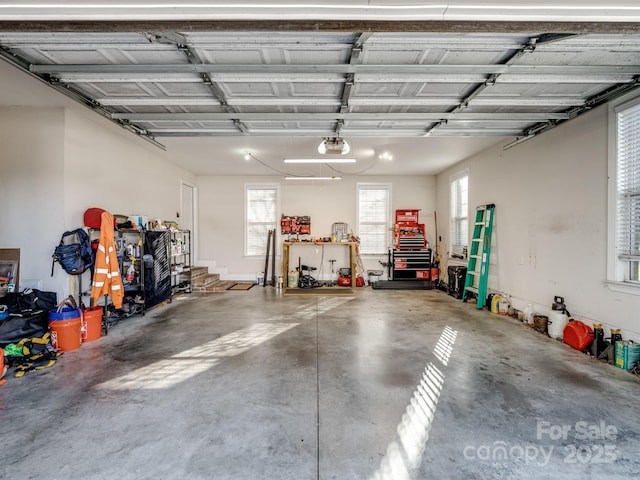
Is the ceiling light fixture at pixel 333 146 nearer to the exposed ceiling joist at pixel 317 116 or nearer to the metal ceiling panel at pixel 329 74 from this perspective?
the metal ceiling panel at pixel 329 74

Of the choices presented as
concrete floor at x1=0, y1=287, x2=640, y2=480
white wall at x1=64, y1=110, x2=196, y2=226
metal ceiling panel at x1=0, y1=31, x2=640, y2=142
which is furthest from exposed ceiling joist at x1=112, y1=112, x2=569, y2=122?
concrete floor at x1=0, y1=287, x2=640, y2=480

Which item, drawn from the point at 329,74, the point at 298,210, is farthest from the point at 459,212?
the point at 329,74

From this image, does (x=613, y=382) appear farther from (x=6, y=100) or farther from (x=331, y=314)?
(x=6, y=100)

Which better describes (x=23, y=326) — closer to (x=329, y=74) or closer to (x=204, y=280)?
(x=204, y=280)

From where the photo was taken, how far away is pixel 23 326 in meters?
3.18

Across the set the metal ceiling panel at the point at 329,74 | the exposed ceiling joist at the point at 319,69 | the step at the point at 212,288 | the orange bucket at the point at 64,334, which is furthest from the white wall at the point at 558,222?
the orange bucket at the point at 64,334

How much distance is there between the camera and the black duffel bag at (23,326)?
10.1 ft

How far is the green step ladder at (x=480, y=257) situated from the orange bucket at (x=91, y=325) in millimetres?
6234

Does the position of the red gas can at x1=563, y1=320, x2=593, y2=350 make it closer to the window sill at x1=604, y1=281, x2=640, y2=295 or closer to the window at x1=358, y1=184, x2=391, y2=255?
the window sill at x1=604, y1=281, x2=640, y2=295

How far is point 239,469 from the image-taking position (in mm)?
1701

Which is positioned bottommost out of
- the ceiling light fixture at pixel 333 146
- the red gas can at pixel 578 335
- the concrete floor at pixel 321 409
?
the concrete floor at pixel 321 409

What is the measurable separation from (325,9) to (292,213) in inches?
269

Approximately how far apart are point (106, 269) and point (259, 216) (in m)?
4.67

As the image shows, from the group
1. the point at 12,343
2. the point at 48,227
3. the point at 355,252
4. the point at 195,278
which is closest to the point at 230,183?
the point at 195,278
